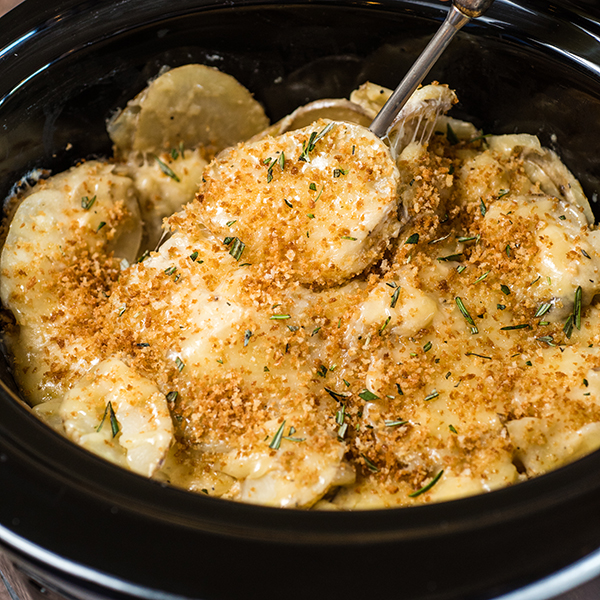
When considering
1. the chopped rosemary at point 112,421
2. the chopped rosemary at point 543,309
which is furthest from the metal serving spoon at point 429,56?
the chopped rosemary at point 112,421

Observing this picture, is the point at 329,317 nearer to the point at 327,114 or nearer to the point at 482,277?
the point at 482,277

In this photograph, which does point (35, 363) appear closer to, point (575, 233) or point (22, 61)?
point (22, 61)

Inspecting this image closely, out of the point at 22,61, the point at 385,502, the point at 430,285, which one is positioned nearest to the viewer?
the point at 385,502

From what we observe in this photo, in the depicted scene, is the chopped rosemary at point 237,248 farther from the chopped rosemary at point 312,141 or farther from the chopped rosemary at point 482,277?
the chopped rosemary at point 482,277

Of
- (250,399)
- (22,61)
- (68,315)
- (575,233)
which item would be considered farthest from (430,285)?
(22,61)

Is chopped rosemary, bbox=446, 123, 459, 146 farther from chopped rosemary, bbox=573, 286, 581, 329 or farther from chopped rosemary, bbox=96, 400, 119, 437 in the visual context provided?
chopped rosemary, bbox=96, 400, 119, 437

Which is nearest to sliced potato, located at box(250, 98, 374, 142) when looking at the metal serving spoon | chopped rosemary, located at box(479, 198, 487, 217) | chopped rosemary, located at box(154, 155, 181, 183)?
the metal serving spoon
